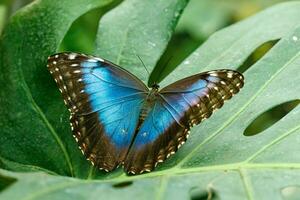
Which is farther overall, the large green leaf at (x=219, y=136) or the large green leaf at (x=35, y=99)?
the large green leaf at (x=35, y=99)

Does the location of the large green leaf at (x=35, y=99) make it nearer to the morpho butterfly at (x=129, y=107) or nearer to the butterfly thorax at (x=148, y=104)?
the morpho butterfly at (x=129, y=107)

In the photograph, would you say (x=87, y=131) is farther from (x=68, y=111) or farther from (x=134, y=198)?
(x=134, y=198)

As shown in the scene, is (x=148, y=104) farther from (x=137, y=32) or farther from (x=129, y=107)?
(x=137, y=32)

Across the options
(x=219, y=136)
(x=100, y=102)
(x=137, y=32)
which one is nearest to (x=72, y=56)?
(x=100, y=102)

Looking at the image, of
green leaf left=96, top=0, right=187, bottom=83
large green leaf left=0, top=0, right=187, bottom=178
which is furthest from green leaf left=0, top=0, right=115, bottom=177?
green leaf left=96, top=0, right=187, bottom=83

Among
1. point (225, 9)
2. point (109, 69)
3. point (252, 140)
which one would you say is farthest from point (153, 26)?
point (225, 9)

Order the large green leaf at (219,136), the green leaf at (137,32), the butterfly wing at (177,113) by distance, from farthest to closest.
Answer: the green leaf at (137,32) → the butterfly wing at (177,113) → the large green leaf at (219,136)

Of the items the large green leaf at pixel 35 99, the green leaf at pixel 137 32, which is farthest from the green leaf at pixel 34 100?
the green leaf at pixel 137 32
